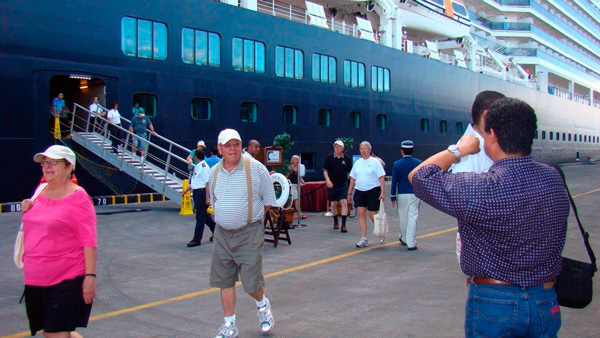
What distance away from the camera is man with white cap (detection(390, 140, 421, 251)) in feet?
30.1

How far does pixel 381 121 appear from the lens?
89.9 feet

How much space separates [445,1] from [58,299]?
1264 inches

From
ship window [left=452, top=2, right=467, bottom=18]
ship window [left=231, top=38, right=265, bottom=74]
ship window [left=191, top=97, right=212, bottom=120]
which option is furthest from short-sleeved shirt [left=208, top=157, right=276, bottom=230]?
ship window [left=452, top=2, right=467, bottom=18]

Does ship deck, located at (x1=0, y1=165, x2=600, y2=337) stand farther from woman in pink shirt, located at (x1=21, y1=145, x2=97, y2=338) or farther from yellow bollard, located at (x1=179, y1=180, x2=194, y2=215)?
yellow bollard, located at (x1=179, y1=180, x2=194, y2=215)

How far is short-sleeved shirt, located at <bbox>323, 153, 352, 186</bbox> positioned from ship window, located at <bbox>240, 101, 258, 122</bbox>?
917 centimetres

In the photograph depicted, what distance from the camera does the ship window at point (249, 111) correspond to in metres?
20.5

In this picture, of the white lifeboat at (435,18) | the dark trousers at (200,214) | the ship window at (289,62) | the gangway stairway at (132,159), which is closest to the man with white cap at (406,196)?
the dark trousers at (200,214)

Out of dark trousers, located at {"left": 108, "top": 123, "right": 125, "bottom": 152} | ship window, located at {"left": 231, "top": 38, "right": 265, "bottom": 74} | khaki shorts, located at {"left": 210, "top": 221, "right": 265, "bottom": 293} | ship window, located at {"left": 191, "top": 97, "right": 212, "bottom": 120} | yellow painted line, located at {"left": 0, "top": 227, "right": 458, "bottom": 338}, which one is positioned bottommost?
yellow painted line, located at {"left": 0, "top": 227, "right": 458, "bottom": 338}

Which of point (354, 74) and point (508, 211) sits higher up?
point (354, 74)

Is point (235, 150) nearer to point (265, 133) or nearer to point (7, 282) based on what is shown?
point (7, 282)

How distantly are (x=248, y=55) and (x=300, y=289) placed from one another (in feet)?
49.2

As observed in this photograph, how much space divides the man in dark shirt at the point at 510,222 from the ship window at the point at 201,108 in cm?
1691

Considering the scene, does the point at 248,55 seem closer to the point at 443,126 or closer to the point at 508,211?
the point at 443,126

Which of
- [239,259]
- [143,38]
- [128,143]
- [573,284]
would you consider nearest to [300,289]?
[239,259]
